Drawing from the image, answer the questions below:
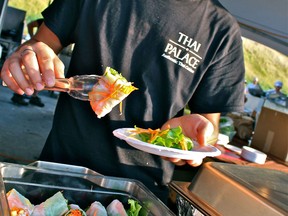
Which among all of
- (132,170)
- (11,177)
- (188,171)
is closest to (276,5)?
(188,171)

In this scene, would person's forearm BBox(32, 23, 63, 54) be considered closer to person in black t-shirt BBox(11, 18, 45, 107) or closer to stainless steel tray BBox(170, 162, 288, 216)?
stainless steel tray BBox(170, 162, 288, 216)

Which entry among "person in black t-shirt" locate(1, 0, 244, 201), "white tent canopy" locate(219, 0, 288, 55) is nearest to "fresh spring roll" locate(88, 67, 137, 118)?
"person in black t-shirt" locate(1, 0, 244, 201)

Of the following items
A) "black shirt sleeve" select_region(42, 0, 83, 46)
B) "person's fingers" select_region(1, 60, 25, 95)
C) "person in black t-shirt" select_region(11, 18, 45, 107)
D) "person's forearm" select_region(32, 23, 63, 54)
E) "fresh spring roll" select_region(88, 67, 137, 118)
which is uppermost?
"black shirt sleeve" select_region(42, 0, 83, 46)

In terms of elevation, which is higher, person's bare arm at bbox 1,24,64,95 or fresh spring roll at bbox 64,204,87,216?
person's bare arm at bbox 1,24,64,95

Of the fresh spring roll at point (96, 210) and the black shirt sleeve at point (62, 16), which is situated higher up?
the black shirt sleeve at point (62, 16)

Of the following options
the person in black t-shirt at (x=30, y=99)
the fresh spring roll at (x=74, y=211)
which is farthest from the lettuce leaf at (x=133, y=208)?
the person in black t-shirt at (x=30, y=99)

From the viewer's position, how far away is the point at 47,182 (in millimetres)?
915

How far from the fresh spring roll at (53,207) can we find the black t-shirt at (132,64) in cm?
43

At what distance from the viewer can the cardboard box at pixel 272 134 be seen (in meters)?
3.12

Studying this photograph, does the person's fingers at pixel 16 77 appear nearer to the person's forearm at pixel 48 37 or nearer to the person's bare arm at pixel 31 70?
the person's bare arm at pixel 31 70

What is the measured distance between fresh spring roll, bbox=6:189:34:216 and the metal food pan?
37 mm

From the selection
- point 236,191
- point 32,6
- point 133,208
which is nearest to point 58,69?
point 133,208

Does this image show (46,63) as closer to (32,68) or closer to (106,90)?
(32,68)

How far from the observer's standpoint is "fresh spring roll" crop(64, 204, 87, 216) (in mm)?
882
